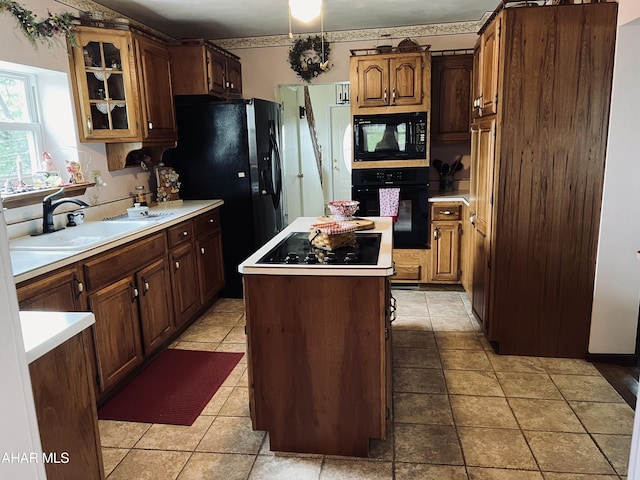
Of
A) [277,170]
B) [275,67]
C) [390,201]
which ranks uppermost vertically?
[275,67]

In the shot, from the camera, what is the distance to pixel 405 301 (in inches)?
161

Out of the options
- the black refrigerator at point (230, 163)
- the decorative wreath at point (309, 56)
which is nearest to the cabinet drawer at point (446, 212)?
the black refrigerator at point (230, 163)

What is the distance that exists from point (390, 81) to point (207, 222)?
6.47ft

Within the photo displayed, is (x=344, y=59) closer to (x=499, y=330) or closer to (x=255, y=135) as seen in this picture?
(x=255, y=135)

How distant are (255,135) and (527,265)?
242 centimetres

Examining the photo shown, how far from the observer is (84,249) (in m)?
2.34

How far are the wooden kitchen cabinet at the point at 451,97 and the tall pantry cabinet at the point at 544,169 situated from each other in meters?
1.10

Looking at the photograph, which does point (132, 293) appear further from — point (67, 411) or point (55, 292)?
point (67, 411)

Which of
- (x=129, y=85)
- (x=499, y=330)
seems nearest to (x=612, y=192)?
(x=499, y=330)

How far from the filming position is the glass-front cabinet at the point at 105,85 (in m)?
3.15

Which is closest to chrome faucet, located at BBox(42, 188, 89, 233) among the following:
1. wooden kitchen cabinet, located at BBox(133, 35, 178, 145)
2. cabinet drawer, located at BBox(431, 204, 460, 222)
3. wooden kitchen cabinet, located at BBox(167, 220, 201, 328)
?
wooden kitchen cabinet, located at BBox(167, 220, 201, 328)

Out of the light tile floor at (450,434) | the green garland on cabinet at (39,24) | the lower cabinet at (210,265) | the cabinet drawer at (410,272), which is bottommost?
the light tile floor at (450,434)

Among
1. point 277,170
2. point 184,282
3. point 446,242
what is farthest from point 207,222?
point 446,242

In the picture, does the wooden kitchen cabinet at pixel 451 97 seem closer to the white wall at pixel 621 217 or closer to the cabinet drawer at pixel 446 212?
the cabinet drawer at pixel 446 212
